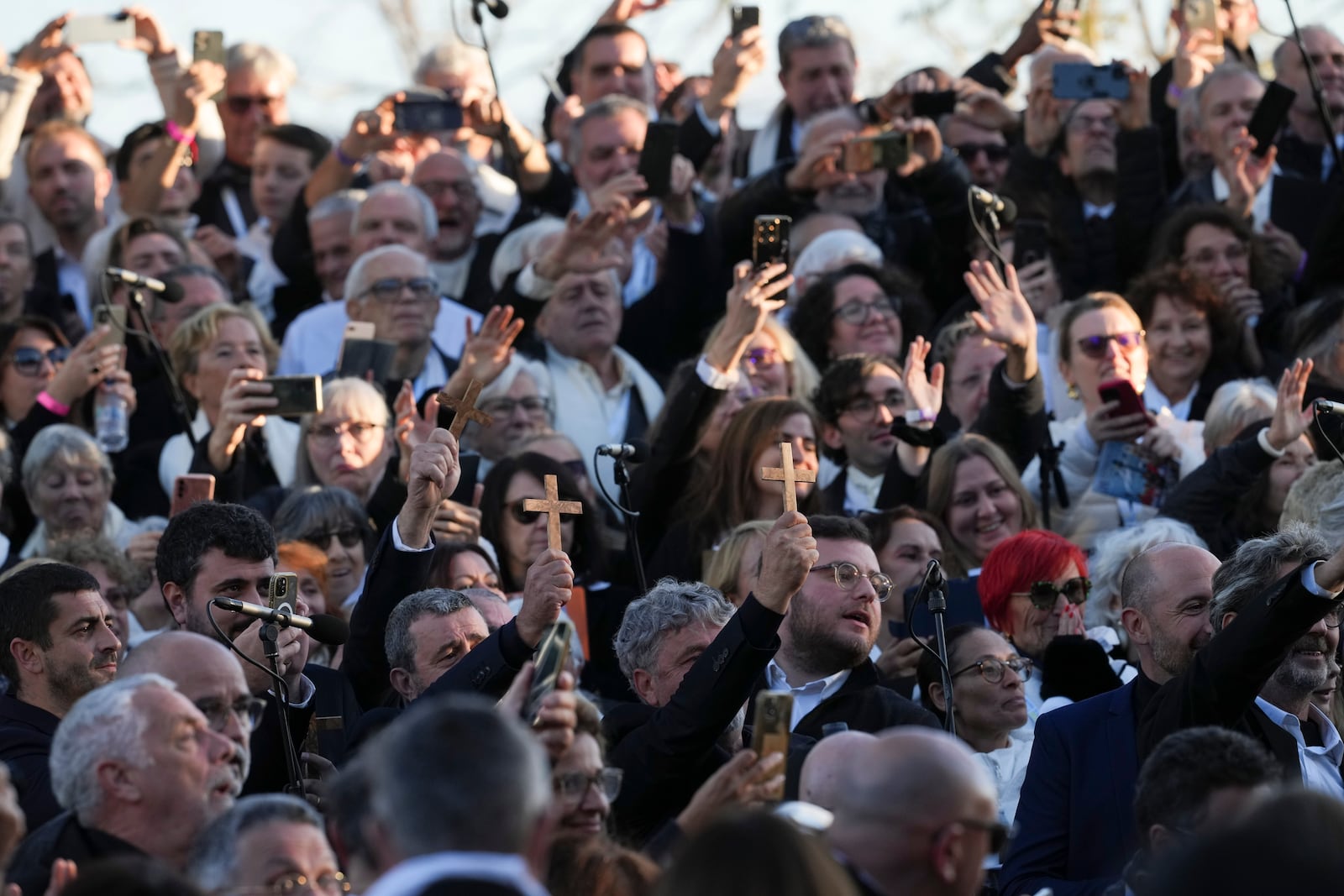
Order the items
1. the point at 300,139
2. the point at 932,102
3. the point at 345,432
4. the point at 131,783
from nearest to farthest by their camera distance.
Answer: the point at 131,783 < the point at 345,432 < the point at 932,102 < the point at 300,139

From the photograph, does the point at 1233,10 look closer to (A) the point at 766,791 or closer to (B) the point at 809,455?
(B) the point at 809,455

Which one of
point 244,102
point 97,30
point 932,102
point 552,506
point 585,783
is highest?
point 97,30

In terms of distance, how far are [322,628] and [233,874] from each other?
2.19m

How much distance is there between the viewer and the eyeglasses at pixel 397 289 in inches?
419

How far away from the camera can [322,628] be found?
6.93 meters

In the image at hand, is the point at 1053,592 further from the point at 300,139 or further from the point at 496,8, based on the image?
the point at 300,139

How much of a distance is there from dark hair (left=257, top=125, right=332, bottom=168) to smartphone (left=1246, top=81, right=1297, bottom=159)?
16.9ft

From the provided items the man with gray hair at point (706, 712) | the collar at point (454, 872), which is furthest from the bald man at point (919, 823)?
the man with gray hair at point (706, 712)

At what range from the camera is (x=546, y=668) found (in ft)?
16.3

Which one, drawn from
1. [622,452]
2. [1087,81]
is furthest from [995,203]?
[622,452]

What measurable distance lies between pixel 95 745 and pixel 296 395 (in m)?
3.84

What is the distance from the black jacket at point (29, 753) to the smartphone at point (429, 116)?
5.91 metres

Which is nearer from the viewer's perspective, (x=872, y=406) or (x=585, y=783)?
(x=585, y=783)

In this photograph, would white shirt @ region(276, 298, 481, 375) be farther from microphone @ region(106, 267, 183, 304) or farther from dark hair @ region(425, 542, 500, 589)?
dark hair @ region(425, 542, 500, 589)
